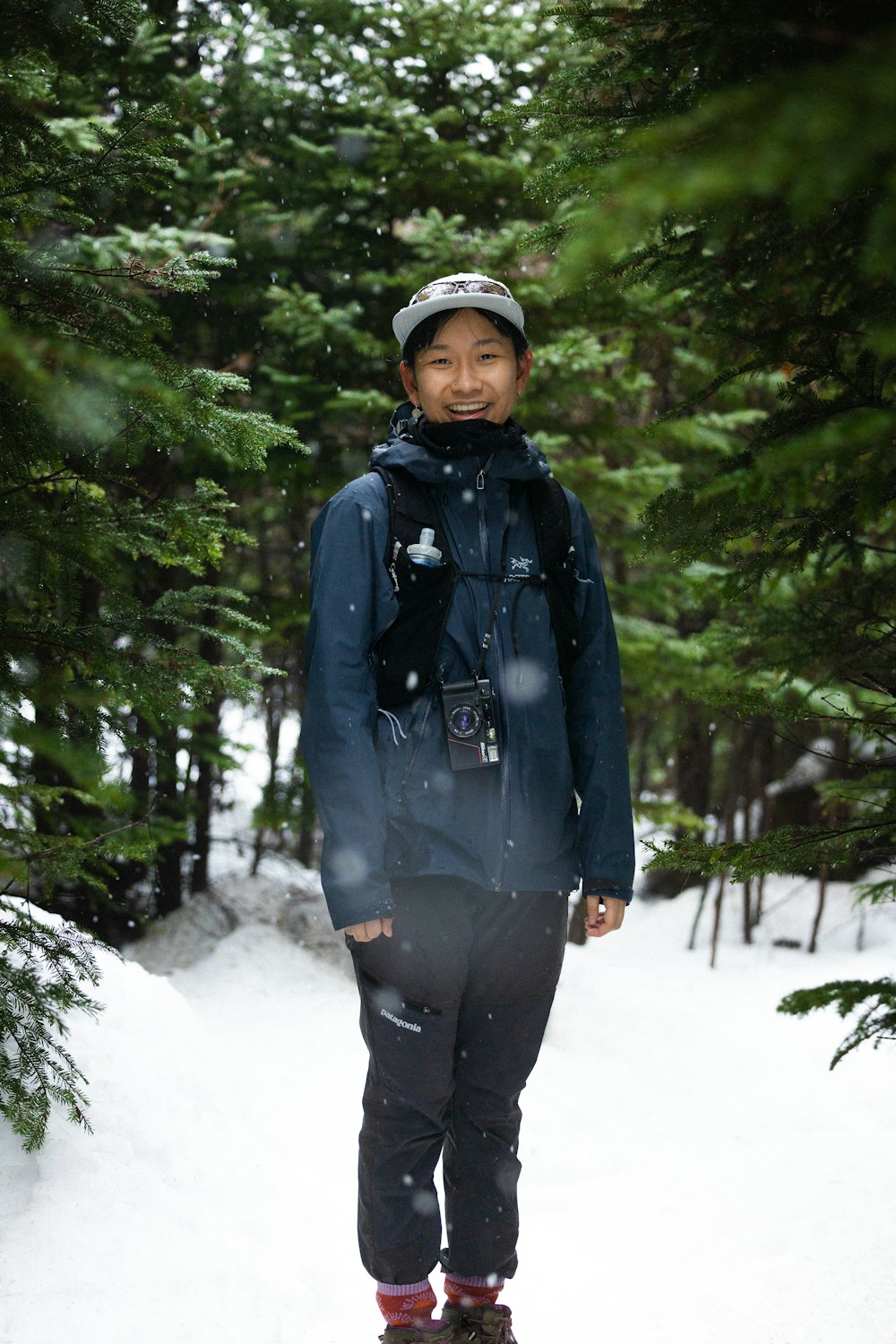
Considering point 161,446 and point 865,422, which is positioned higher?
point 161,446

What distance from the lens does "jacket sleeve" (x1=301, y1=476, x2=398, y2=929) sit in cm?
247

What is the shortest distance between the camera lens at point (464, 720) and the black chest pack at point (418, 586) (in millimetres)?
72

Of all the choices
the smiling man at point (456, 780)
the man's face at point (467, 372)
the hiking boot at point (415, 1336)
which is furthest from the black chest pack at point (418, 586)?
the hiking boot at point (415, 1336)

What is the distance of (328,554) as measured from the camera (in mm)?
2678

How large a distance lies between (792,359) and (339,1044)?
15.1 ft

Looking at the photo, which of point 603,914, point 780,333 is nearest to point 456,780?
point 603,914

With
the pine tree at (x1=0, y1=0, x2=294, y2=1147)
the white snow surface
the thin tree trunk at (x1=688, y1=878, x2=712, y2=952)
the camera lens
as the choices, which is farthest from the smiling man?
the thin tree trunk at (x1=688, y1=878, x2=712, y2=952)

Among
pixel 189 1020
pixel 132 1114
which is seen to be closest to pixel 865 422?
pixel 132 1114

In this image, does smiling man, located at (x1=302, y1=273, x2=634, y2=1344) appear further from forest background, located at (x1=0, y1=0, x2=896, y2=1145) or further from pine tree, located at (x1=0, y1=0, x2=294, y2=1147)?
pine tree, located at (x1=0, y1=0, x2=294, y2=1147)

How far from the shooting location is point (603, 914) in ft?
9.27

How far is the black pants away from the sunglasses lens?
1.71 m

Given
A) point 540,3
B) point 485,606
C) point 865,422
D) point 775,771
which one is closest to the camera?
point 865,422

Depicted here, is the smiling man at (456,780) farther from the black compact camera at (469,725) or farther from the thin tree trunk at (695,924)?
the thin tree trunk at (695,924)

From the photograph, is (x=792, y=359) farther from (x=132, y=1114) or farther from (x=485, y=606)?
(x=132, y=1114)
